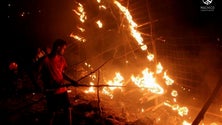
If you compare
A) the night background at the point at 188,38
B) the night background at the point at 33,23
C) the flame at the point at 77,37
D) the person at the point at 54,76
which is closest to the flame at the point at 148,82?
the night background at the point at 188,38

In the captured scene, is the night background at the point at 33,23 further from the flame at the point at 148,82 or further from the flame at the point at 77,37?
the flame at the point at 148,82

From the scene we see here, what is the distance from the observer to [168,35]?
400 inches

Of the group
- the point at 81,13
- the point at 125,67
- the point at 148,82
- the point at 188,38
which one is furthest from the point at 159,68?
the point at 81,13

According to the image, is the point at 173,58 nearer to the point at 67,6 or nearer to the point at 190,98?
the point at 190,98

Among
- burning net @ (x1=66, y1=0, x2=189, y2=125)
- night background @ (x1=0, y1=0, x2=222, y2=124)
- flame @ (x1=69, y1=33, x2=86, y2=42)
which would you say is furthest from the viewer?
flame @ (x1=69, y1=33, x2=86, y2=42)

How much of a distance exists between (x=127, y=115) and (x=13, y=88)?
569 cm

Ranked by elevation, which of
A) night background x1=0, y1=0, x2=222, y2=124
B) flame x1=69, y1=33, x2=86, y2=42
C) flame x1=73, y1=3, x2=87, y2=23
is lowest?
night background x1=0, y1=0, x2=222, y2=124

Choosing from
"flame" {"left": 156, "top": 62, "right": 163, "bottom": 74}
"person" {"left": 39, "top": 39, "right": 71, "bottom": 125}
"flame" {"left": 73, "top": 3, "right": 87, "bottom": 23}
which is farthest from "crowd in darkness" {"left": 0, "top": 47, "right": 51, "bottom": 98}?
"flame" {"left": 156, "top": 62, "right": 163, "bottom": 74}

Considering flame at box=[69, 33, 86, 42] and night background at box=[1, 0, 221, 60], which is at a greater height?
night background at box=[1, 0, 221, 60]

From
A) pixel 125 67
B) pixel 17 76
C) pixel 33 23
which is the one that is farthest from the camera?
pixel 33 23

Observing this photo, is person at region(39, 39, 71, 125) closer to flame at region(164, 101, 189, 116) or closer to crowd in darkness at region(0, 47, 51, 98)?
crowd in darkness at region(0, 47, 51, 98)

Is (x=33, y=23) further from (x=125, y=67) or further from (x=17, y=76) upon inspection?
(x=125, y=67)

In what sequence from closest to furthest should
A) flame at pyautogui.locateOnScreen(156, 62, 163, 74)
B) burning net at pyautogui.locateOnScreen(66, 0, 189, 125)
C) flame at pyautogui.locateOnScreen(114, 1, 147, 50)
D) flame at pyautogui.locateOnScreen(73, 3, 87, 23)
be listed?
1. burning net at pyautogui.locateOnScreen(66, 0, 189, 125)
2. flame at pyautogui.locateOnScreen(156, 62, 163, 74)
3. flame at pyautogui.locateOnScreen(114, 1, 147, 50)
4. flame at pyautogui.locateOnScreen(73, 3, 87, 23)

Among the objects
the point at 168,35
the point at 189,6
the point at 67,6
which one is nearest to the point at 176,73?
the point at 168,35
